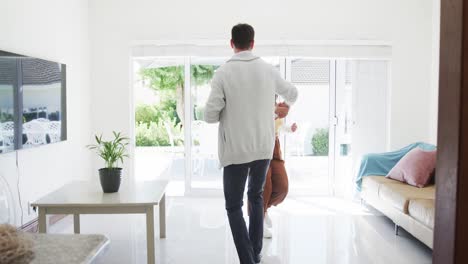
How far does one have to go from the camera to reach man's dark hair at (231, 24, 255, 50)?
2.40 m

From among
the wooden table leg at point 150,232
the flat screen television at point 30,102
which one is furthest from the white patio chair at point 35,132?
the wooden table leg at point 150,232

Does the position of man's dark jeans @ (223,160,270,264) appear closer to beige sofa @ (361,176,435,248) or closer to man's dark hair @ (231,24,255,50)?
man's dark hair @ (231,24,255,50)

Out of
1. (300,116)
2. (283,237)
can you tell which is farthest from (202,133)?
(283,237)

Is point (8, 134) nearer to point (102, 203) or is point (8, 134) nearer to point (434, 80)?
point (102, 203)

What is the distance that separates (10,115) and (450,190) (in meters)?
2.89

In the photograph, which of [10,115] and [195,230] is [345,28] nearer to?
[195,230]

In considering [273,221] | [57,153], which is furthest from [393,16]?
[57,153]

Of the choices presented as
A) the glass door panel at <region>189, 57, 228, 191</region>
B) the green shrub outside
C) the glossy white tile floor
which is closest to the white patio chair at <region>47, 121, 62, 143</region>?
the glossy white tile floor

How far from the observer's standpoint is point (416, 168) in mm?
3807

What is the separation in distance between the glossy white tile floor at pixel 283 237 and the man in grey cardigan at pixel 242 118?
0.76 metres

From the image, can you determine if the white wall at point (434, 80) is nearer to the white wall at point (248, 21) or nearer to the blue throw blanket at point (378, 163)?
the white wall at point (248, 21)

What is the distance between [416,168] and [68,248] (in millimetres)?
3459

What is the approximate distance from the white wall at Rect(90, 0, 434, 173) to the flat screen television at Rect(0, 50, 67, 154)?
94cm

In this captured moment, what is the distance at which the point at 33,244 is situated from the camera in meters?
1.09
